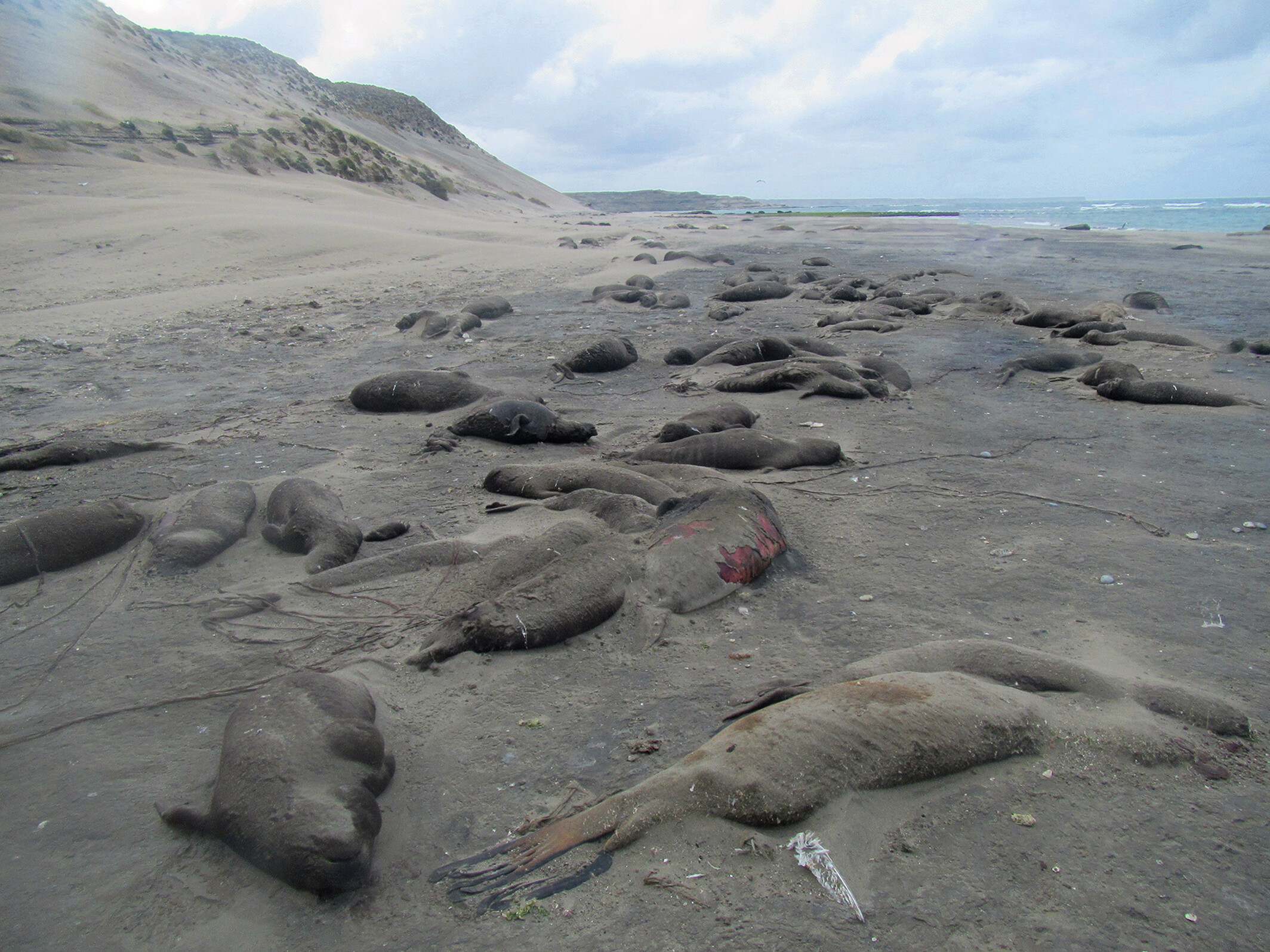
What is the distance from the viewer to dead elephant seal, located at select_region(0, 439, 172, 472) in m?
5.32

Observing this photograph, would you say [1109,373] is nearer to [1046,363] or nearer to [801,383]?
[1046,363]

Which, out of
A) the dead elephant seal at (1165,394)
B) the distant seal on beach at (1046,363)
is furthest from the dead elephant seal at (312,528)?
the distant seal on beach at (1046,363)

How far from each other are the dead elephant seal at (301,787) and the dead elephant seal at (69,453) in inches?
156

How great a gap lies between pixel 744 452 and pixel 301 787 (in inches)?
156

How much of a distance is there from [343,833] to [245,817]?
1.07ft

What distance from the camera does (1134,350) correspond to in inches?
347

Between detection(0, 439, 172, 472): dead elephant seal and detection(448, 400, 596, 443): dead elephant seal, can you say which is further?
detection(448, 400, 596, 443): dead elephant seal

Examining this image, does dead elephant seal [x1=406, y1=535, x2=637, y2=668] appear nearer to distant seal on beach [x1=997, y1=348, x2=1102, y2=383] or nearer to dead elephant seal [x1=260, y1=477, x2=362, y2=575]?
dead elephant seal [x1=260, y1=477, x2=362, y2=575]

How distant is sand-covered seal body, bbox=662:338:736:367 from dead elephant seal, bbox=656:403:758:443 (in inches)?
91.7

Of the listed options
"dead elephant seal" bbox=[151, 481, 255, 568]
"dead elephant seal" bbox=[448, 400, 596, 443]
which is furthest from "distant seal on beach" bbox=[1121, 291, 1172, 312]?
"dead elephant seal" bbox=[151, 481, 255, 568]

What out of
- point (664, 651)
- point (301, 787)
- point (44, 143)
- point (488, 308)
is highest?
point (44, 143)

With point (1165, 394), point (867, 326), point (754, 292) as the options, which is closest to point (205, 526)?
point (1165, 394)

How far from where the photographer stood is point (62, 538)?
13.1 ft

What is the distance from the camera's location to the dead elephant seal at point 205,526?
404 cm
